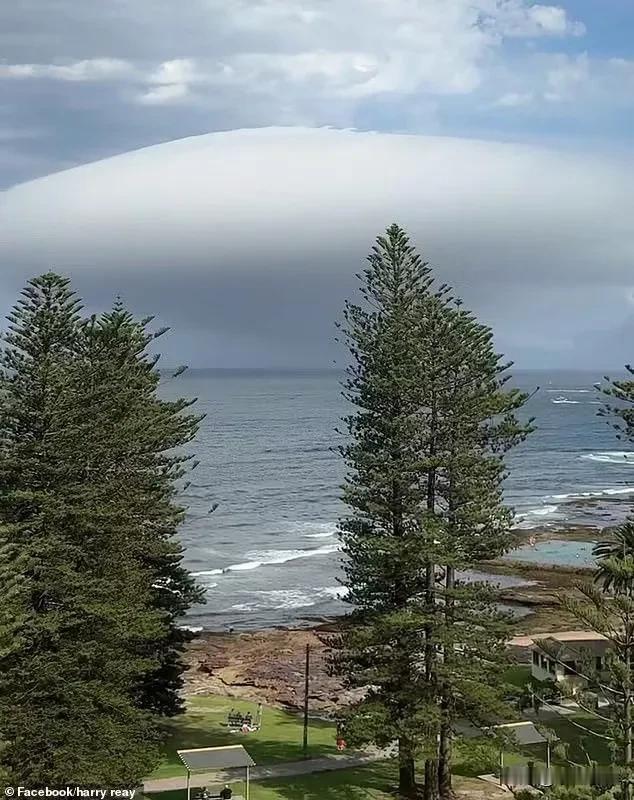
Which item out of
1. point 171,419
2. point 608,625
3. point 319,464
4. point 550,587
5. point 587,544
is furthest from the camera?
point 319,464

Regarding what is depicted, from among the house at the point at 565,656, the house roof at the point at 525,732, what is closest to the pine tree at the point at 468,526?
the house roof at the point at 525,732

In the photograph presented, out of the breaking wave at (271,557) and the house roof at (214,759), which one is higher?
the house roof at (214,759)

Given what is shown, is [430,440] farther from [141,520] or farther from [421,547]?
[141,520]

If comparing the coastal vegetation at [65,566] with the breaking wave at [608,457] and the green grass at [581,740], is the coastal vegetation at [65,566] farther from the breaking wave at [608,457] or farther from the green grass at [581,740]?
the breaking wave at [608,457]

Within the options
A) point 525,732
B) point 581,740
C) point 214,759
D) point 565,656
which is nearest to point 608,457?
point 565,656

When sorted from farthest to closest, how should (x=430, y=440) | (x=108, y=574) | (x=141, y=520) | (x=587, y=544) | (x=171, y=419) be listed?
1. (x=587, y=544)
2. (x=171, y=419)
3. (x=141, y=520)
4. (x=430, y=440)
5. (x=108, y=574)

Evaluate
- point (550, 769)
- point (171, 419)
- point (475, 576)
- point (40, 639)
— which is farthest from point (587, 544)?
point (40, 639)
